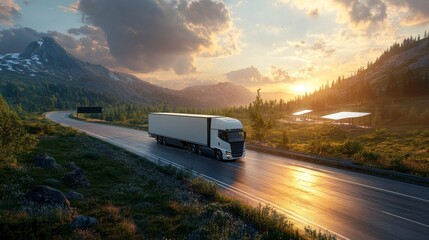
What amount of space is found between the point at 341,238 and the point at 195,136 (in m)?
20.2

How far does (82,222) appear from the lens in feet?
31.4

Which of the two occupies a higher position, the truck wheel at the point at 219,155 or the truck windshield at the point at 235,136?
the truck windshield at the point at 235,136

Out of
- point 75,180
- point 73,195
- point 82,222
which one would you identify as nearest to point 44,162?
point 75,180

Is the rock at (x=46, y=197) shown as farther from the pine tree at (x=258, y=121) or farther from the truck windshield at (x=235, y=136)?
the pine tree at (x=258, y=121)

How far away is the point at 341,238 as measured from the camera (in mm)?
10984

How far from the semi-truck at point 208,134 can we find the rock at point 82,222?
16.9m

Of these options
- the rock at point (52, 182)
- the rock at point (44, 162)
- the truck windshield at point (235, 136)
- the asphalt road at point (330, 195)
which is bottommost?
the asphalt road at point (330, 195)

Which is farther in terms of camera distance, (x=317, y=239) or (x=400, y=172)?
(x=400, y=172)

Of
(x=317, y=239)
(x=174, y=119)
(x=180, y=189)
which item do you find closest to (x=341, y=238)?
(x=317, y=239)

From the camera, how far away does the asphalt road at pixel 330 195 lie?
1215cm

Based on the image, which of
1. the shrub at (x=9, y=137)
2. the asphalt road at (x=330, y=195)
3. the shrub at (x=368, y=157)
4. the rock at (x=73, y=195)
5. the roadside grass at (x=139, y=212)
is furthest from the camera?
the shrub at (x=368, y=157)

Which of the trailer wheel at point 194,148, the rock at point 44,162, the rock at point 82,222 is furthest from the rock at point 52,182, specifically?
the trailer wheel at point 194,148

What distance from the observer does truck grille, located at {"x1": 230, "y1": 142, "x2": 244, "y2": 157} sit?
2581cm

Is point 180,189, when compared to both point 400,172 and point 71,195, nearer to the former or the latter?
point 71,195
